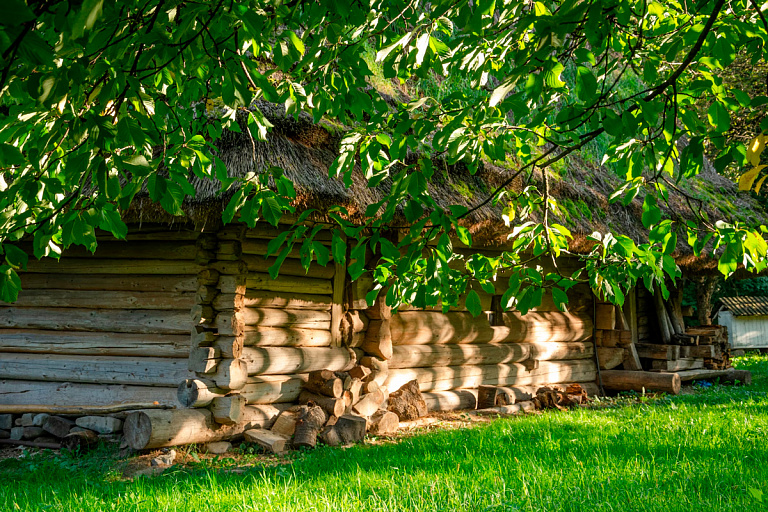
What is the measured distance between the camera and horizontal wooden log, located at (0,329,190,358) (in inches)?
237

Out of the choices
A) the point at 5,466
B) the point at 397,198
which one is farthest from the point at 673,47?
the point at 5,466

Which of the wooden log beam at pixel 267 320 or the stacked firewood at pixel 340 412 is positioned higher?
the wooden log beam at pixel 267 320

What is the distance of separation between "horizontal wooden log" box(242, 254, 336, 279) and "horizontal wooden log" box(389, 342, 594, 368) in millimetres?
1296

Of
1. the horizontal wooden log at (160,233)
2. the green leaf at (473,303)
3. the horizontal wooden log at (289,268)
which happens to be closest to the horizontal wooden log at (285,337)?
the horizontal wooden log at (289,268)

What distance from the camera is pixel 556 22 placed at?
177 centimetres

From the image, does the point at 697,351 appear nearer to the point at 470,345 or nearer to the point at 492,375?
the point at 492,375

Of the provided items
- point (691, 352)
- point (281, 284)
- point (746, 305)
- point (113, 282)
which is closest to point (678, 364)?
point (691, 352)

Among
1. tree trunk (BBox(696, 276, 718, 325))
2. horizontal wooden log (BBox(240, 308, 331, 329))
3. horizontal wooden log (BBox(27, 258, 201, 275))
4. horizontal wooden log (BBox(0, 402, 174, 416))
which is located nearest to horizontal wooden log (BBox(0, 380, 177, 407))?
horizontal wooden log (BBox(0, 402, 174, 416))

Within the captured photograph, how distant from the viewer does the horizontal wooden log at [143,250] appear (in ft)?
19.9

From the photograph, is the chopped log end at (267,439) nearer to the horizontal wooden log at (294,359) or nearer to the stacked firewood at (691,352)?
the horizontal wooden log at (294,359)

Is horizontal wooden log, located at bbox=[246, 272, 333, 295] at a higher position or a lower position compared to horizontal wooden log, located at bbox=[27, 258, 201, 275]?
lower

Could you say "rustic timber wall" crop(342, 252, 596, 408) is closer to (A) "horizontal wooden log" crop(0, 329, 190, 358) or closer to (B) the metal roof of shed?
(A) "horizontal wooden log" crop(0, 329, 190, 358)

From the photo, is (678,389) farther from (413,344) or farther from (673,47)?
(673,47)

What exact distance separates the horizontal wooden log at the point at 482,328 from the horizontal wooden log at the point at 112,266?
2429mm
